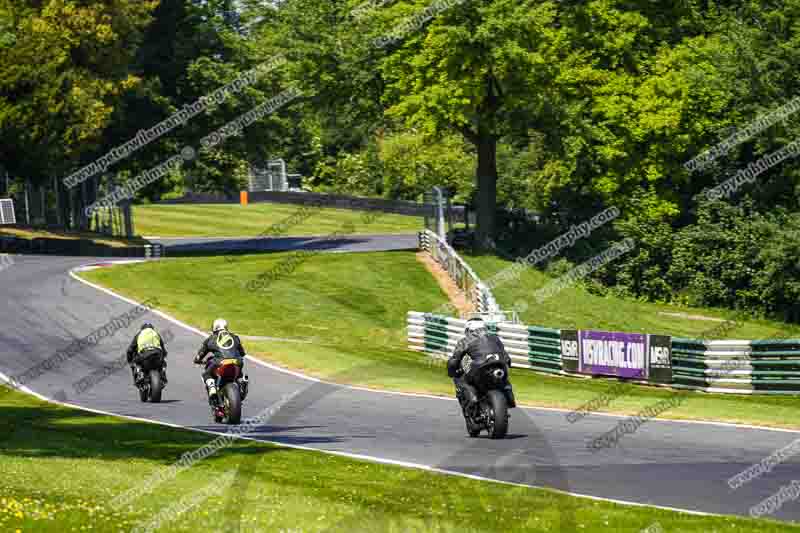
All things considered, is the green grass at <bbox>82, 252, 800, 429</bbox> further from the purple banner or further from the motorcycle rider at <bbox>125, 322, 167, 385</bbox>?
the motorcycle rider at <bbox>125, 322, 167, 385</bbox>

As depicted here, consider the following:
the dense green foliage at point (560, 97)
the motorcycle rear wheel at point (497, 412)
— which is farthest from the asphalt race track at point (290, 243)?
the motorcycle rear wheel at point (497, 412)

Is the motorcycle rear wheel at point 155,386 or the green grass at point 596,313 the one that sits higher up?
the motorcycle rear wheel at point 155,386

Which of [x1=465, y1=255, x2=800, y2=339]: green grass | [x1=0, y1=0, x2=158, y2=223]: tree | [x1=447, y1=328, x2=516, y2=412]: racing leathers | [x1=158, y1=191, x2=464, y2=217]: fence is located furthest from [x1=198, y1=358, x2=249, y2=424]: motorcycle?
[x1=158, y1=191, x2=464, y2=217]: fence

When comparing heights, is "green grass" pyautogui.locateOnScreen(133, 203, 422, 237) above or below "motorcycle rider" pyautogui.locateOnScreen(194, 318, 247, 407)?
below

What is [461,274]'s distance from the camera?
4447cm

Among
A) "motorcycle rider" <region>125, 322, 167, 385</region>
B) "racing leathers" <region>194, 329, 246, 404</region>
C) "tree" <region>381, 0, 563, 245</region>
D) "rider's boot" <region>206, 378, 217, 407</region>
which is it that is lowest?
"rider's boot" <region>206, 378, 217, 407</region>

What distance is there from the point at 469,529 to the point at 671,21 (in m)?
48.7

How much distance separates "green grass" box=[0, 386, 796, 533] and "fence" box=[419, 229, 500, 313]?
2000cm

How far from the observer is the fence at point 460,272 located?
3709 cm

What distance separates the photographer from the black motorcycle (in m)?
17.3

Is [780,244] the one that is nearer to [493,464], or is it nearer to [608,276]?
[608,276]

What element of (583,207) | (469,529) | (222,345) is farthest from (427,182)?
(469,529)

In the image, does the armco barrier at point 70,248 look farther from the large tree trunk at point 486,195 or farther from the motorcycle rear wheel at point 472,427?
the motorcycle rear wheel at point 472,427

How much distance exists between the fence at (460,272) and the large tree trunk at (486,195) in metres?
2.23
